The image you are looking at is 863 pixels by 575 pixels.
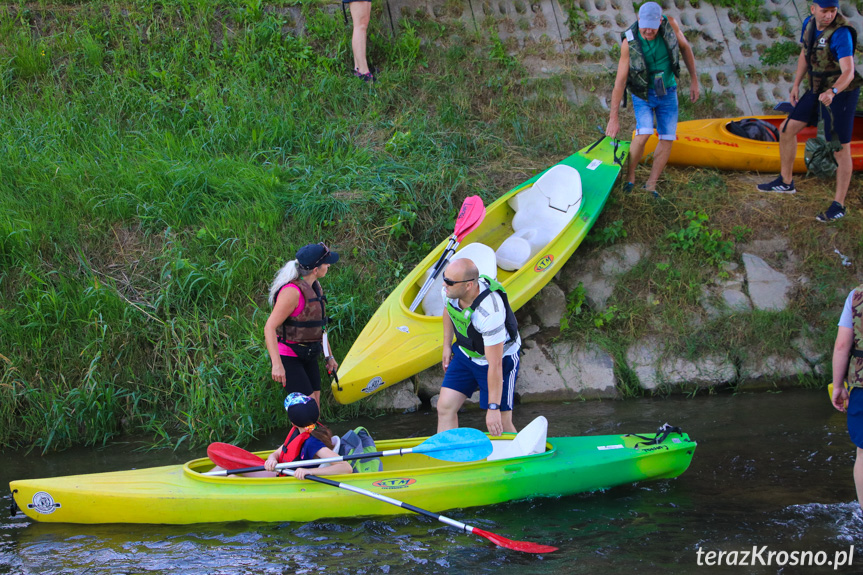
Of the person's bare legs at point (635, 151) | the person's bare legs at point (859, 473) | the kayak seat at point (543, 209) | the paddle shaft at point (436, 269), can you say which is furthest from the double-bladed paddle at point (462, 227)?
the person's bare legs at point (859, 473)

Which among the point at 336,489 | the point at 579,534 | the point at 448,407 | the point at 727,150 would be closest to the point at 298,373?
the point at 336,489

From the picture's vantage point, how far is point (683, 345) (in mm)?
6004

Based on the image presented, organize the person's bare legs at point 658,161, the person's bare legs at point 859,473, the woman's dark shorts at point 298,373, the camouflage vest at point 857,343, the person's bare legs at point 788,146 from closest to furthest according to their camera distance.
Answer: the camouflage vest at point 857,343
the person's bare legs at point 859,473
the woman's dark shorts at point 298,373
the person's bare legs at point 788,146
the person's bare legs at point 658,161

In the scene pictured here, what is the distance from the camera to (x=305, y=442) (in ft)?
13.8

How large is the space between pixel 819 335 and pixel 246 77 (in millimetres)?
6120

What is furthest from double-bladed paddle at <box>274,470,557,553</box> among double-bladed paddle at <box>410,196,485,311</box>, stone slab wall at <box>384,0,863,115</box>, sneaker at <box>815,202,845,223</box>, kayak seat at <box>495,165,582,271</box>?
stone slab wall at <box>384,0,863,115</box>

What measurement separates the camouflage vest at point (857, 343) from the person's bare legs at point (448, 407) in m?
2.07

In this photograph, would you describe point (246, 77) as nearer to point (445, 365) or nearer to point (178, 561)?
point (445, 365)

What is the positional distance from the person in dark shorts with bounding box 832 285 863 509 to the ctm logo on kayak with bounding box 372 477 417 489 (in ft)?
7.34

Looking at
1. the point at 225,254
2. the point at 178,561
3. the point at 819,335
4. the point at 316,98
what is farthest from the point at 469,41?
the point at 178,561

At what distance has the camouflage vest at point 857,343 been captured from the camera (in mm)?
3223

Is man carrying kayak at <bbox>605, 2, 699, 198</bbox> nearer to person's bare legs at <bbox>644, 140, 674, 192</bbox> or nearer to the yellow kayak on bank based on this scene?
person's bare legs at <bbox>644, 140, 674, 192</bbox>

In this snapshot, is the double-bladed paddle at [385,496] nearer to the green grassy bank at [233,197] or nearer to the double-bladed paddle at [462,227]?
the green grassy bank at [233,197]

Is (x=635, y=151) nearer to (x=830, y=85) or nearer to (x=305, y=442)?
(x=830, y=85)
